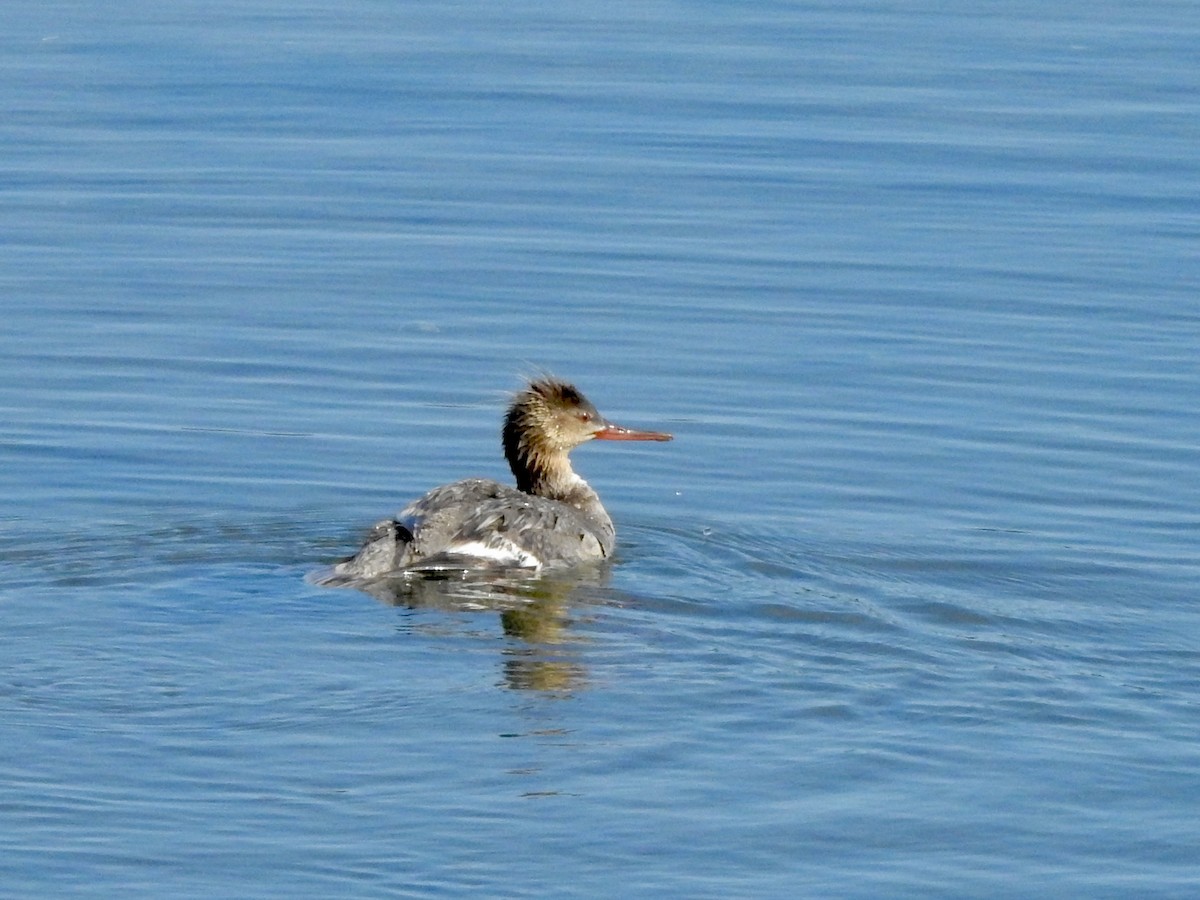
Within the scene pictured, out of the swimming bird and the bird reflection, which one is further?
the swimming bird

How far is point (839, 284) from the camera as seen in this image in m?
15.0

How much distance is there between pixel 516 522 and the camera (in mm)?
11125

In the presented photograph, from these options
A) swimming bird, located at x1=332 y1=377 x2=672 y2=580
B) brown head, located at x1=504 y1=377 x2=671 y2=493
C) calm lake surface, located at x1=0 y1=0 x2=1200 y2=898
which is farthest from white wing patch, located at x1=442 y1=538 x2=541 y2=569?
brown head, located at x1=504 y1=377 x2=671 y2=493

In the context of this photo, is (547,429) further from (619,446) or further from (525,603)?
(525,603)

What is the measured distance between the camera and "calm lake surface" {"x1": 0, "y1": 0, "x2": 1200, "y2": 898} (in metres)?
7.89

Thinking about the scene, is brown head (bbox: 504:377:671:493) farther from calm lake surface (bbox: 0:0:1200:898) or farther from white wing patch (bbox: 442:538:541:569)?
white wing patch (bbox: 442:538:541:569)

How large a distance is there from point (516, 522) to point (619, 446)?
243 centimetres

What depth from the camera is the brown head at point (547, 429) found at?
12.1m

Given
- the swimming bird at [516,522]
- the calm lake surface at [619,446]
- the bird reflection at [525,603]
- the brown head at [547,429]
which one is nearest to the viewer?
the calm lake surface at [619,446]

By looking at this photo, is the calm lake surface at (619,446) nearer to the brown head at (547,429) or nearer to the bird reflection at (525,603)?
the bird reflection at (525,603)

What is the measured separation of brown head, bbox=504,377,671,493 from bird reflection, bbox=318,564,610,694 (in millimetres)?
1164

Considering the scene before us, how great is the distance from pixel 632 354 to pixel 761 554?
10.7 ft

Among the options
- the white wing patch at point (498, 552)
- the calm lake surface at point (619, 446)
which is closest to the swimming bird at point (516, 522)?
the white wing patch at point (498, 552)

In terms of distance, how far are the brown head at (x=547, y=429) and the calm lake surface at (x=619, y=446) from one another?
0.44 metres
